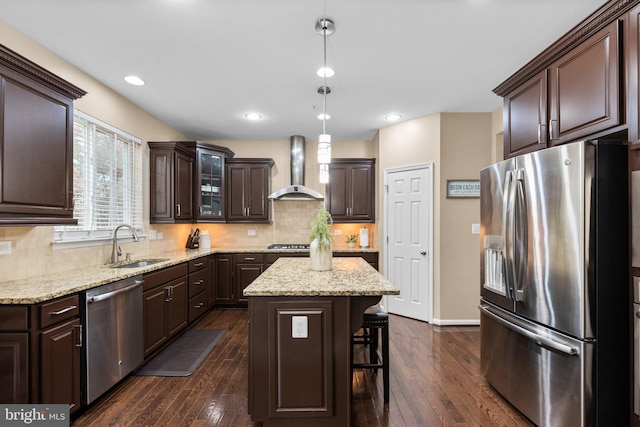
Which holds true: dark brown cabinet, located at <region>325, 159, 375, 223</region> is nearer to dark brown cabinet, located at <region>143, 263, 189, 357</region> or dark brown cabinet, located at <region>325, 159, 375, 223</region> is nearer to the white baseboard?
the white baseboard

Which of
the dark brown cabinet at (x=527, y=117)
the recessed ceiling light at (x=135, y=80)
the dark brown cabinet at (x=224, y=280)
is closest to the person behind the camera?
the dark brown cabinet at (x=527, y=117)

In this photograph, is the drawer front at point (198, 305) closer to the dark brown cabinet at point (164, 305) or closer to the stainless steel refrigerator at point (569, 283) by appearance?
the dark brown cabinet at point (164, 305)

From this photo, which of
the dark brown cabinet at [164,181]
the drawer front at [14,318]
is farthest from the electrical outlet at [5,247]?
the dark brown cabinet at [164,181]

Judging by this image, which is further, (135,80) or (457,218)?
(457,218)

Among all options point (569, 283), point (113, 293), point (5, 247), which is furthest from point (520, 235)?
point (5, 247)

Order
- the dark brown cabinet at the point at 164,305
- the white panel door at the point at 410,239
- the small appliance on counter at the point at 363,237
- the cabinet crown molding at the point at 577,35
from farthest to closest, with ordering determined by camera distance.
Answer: the small appliance on counter at the point at 363,237
the white panel door at the point at 410,239
the dark brown cabinet at the point at 164,305
the cabinet crown molding at the point at 577,35

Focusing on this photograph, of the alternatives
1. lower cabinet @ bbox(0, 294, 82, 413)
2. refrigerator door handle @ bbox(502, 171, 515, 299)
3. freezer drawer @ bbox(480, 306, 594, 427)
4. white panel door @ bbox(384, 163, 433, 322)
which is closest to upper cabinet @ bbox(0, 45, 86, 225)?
lower cabinet @ bbox(0, 294, 82, 413)

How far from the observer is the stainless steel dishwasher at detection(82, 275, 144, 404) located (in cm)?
208

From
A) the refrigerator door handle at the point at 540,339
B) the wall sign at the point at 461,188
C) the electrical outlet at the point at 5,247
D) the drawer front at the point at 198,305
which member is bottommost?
the drawer front at the point at 198,305

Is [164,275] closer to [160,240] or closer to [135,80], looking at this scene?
[160,240]

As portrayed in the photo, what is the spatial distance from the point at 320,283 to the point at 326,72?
6.42ft

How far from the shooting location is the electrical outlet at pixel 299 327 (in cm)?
185

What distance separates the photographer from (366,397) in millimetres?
2301

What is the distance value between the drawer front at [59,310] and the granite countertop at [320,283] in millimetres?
1178
